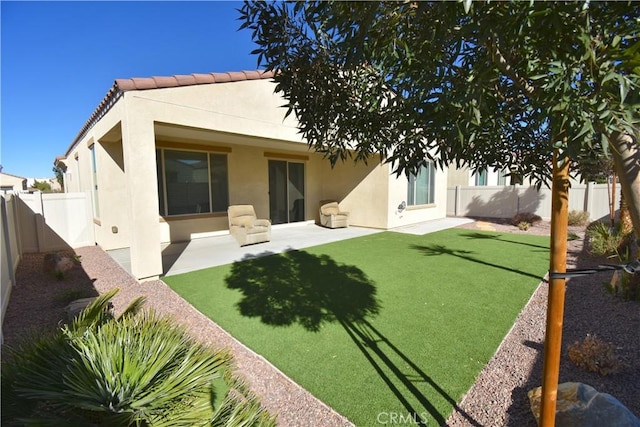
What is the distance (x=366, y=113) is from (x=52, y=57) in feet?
25.4

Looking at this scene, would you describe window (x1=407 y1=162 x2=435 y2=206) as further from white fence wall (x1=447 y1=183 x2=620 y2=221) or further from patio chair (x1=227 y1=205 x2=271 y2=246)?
patio chair (x1=227 y1=205 x2=271 y2=246)

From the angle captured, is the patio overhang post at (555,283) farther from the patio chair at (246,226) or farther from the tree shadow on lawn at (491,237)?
the tree shadow on lawn at (491,237)

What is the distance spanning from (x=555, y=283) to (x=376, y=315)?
327cm

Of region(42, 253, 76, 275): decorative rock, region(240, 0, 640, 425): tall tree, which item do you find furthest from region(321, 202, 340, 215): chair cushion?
region(240, 0, 640, 425): tall tree

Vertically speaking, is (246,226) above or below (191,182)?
below

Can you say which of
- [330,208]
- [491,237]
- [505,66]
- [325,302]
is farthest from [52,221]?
[491,237]

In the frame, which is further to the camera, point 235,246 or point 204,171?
point 204,171

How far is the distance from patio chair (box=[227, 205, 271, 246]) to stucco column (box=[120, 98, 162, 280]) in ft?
10.7

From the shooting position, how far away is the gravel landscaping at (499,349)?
9.20 ft

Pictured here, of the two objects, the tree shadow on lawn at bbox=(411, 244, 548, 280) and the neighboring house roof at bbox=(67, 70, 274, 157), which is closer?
the neighboring house roof at bbox=(67, 70, 274, 157)

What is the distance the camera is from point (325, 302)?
523 centimetres

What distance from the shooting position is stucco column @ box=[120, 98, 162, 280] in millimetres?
5961

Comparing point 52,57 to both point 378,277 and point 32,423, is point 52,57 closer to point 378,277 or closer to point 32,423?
point 32,423

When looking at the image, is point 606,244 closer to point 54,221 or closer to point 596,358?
point 596,358
